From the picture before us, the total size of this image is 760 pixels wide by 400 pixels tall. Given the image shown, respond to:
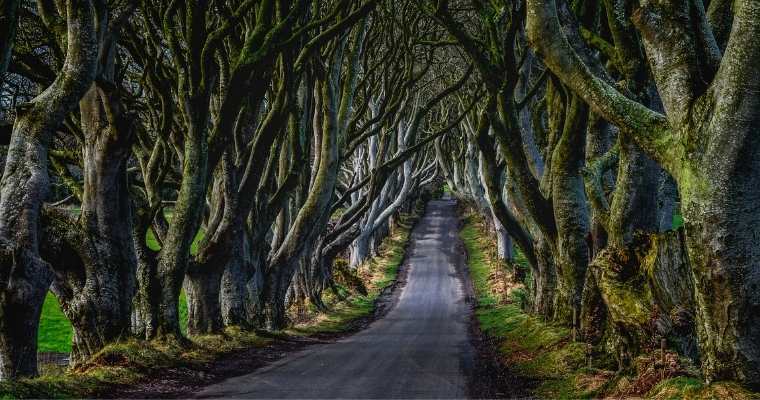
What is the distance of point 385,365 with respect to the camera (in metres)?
12.2

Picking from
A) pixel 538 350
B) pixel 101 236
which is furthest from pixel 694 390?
pixel 101 236

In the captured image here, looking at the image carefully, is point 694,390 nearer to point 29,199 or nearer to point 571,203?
point 571,203

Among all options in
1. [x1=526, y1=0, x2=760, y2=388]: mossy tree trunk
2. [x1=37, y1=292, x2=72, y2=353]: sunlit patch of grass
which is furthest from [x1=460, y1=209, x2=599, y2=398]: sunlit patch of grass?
[x1=37, y1=292, x2=72, y2=353]: sunlit patch of grass

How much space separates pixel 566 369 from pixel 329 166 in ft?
26.4

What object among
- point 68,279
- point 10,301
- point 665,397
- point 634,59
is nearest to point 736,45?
point 665,397

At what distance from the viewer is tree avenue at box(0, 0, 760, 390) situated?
19.9 feet

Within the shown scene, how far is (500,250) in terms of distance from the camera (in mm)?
36219

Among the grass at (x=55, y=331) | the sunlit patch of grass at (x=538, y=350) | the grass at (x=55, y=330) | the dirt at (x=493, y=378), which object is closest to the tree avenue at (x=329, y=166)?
the sunlit patch of grass at (x=538, y=350)

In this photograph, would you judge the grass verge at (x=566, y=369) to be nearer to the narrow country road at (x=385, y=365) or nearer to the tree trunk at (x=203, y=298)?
the narrow country road at (x=385, y=365)

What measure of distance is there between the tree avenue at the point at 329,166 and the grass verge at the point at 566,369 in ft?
0.82

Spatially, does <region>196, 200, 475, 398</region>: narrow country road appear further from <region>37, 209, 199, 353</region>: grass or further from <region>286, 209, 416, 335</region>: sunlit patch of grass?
<region>37, 209, 199, 353</region>: grass

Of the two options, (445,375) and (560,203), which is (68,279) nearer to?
(445,375)

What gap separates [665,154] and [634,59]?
335 centimetres

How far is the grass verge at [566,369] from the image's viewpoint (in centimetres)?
649
